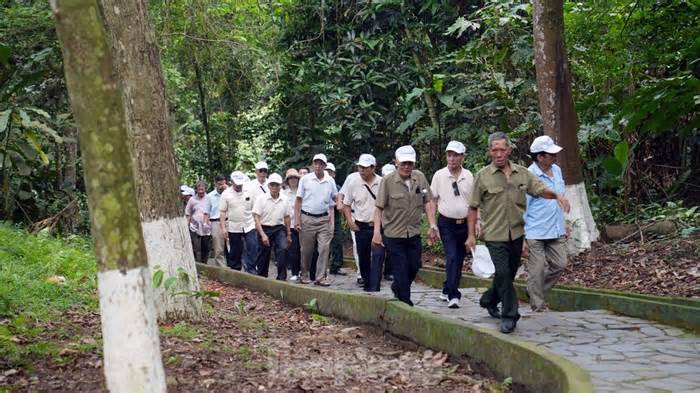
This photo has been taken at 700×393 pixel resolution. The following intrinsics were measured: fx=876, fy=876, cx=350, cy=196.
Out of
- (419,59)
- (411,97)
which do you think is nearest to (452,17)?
(419,59)

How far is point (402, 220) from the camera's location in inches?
401

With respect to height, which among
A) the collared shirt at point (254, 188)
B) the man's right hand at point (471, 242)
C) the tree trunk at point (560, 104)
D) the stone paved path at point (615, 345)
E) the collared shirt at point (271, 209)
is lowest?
the stone paved path at point (615, 345)

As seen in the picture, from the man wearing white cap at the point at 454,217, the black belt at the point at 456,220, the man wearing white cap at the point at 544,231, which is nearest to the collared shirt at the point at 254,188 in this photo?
the man wearing white cap at the point at 454,217

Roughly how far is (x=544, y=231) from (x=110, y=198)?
5696mm

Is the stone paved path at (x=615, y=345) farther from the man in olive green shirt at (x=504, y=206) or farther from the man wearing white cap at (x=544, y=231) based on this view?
the man in olive green shirt at (x=504, y=206)

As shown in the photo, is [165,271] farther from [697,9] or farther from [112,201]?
[697,9]

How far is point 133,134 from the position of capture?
848 centimetres

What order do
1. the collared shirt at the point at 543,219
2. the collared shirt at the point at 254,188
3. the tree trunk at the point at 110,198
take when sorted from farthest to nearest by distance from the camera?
the collared shirt at the point at 254,188 → the collared shirt at the point at 543,219 → the tree trunk at the point at 110,198

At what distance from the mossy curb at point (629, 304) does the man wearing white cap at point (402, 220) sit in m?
1.75

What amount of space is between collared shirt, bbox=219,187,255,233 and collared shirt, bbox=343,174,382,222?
10.6 feet

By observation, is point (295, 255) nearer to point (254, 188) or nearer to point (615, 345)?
point (254, 188)

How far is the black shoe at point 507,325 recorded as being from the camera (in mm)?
8439

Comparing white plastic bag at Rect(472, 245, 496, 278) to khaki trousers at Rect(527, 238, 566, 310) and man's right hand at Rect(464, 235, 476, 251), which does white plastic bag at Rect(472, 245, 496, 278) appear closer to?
man's right hand at Rect(464, 235, 476, 251)

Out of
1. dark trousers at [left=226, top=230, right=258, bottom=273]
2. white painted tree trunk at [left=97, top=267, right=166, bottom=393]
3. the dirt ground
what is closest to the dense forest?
dark trousers at [left=226, top=230, right=258, bottom=273]
